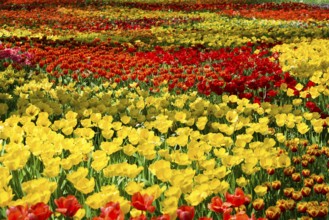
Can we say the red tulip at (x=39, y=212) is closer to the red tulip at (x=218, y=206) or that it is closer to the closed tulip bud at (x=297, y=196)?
the red tulip at (x=218, y=206)

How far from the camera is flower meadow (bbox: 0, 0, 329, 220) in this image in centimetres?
235

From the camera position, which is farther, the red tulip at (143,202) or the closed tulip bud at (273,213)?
the closed tulip bud at (273,213)

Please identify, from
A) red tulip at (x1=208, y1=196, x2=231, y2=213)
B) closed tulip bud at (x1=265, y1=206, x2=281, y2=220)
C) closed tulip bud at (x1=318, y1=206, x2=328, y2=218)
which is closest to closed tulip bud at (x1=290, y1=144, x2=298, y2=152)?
closed tulip bud at (x1=318, y1=206, x2=328, y2=218)

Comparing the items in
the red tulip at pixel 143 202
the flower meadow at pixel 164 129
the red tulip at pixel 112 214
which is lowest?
the flower meadow at pixel 164 129

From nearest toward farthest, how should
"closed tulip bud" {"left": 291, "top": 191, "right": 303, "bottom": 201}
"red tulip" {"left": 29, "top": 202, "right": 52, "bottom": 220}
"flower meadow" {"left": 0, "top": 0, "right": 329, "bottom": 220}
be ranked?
"red tulip" {"left": 29, "top": 202, "right": 52, "bottom": 220}
"flower meadow" {"left": 0, "top": 0, "right": 329, "bottom": 220}
"closed tulip bud" {"left": 291, "top": 191, "right": 303, "bottom": 201}

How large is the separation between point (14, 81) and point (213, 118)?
2726 millimetres

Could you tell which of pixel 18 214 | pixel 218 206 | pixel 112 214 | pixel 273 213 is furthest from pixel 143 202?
pixel 273 213

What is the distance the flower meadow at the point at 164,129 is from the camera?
235 centimetres

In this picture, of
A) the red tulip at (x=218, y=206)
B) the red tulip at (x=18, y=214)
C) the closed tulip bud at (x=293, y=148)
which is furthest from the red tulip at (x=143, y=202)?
the closed tulip bud at (x=293, y=148)

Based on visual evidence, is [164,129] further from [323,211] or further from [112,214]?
[112,214]

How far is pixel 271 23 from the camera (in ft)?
42.0

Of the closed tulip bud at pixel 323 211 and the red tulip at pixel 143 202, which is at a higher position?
the red tulip at pixel 143 202

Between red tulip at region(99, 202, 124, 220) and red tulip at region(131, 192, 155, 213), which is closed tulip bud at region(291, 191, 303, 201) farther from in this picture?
red tulip at region(99, 202, 124, 220)

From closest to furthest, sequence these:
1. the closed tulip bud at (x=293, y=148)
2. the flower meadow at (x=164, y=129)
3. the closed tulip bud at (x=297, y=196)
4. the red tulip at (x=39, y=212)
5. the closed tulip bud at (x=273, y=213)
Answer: the red tulip at (x=39, y=212), the closed tulip bud at (x=273, y=213), the flower meadow at (x=164, y=129), the closed tulip bud at (x=297, y=196), the closed tulip bud at (x=293, y=148)
